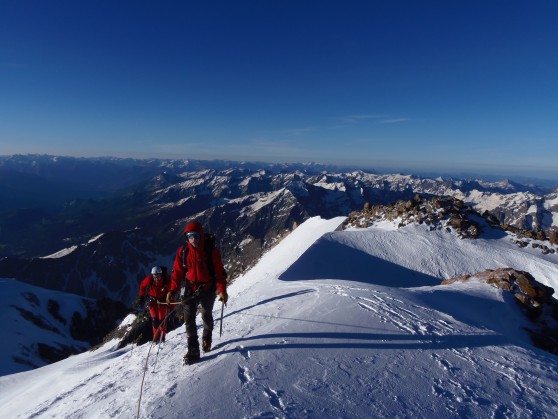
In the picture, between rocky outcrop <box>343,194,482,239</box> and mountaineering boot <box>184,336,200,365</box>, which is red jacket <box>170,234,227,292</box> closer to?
mountaineering boot <box>184,336,200,365</box>

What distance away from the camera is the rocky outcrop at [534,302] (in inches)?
646

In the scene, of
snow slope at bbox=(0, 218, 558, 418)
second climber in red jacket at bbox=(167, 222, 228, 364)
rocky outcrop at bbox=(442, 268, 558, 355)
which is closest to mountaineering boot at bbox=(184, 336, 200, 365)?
second climber in red jacket at bbox=(167, 222, 228, 364)

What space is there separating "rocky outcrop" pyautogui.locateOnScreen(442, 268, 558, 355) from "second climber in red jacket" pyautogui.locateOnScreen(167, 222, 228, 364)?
16114 mm

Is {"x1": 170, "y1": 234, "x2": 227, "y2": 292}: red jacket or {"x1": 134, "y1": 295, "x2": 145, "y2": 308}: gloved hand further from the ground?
{"x1": 170, "y1": 234, "x2": 227, "y2": 292}: red jacket

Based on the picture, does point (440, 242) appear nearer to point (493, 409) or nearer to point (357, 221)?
point (357, 221)

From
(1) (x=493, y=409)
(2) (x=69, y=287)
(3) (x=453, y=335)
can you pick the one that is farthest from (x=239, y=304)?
(2) (x=69, y=287)

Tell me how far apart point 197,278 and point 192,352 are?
201 centimetres

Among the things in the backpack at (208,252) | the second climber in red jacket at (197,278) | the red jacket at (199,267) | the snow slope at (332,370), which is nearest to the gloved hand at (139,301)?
the snow slope at (332,370)

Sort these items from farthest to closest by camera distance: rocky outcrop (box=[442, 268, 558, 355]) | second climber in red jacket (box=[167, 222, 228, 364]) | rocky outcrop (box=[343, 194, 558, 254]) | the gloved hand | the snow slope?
1. rocky outcrop (box=[343, 194, 558, 254])
2. rocky outcrop (box=[442, 268, 558, 355])
3. the gloved hand
4. second climber in red jacket (box=[167, 222, 228, 364])
5. the snow slope

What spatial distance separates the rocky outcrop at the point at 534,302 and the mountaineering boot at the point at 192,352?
16224 millimetres

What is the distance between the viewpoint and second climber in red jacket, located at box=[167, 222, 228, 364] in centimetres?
873

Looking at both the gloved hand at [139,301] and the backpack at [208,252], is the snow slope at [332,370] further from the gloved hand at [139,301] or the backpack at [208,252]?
the backpack at [208,252]

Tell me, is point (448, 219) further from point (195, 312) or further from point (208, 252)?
point (195, 312)

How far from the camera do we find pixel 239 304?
1605 cm
